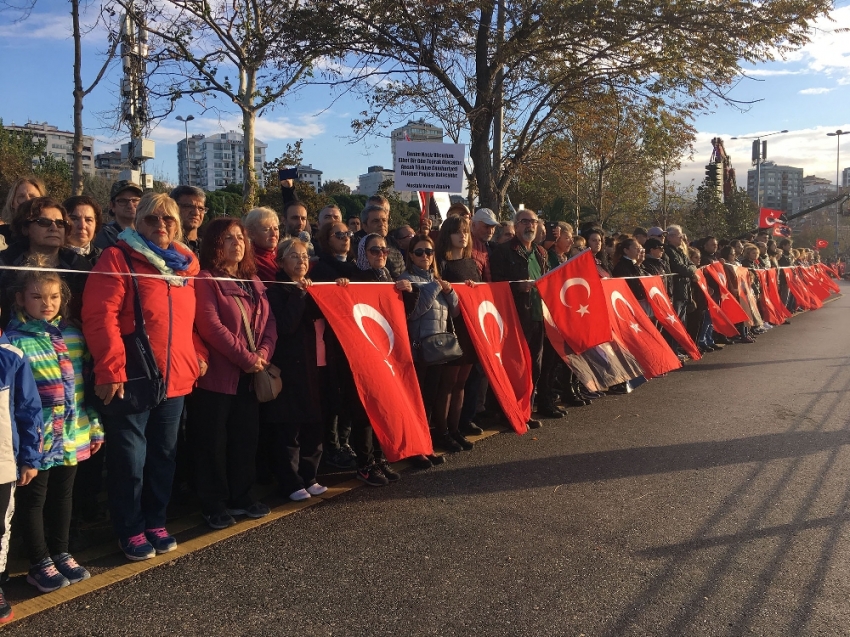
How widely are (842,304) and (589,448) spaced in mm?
21866

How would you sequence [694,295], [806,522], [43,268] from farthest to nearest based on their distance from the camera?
1. [694,295]
2. [806,522]
3. [43,268]

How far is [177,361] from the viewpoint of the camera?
3.75 meters

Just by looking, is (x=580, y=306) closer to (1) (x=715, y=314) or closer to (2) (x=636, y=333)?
(2) (x=636, y=333)

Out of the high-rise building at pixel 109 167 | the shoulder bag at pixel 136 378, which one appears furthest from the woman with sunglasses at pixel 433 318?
the high-rise building at pixel 109 167

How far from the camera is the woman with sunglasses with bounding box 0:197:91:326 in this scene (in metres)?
3.57

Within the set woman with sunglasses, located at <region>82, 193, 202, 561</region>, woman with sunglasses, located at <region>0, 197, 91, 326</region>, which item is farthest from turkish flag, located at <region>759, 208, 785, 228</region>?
woman with sunglasses, located at <region>0, 197, 91, 326</region>

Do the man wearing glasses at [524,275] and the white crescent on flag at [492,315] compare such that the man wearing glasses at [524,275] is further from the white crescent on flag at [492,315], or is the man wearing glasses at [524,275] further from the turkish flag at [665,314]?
the turkish flag at [665,314]

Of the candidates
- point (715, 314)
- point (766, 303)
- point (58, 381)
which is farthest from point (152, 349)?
point (766, 303)

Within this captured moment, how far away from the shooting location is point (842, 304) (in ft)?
77.5

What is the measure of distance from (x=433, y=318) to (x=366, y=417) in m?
0.94

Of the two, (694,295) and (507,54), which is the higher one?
(507,54)

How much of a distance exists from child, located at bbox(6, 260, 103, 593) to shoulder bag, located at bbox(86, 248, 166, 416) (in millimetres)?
125

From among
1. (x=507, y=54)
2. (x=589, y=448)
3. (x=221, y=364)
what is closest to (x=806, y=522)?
(x=589, y=448)

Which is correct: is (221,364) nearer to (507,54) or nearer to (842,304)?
(507,54)
